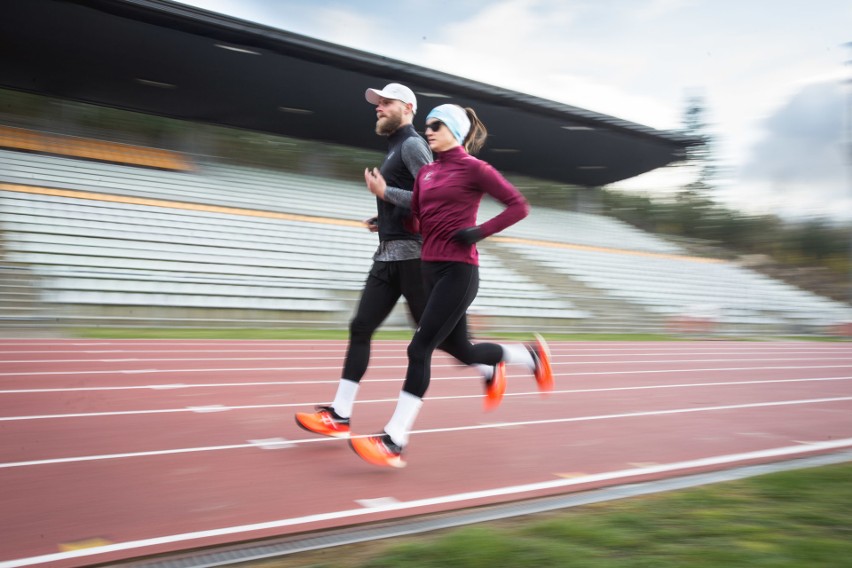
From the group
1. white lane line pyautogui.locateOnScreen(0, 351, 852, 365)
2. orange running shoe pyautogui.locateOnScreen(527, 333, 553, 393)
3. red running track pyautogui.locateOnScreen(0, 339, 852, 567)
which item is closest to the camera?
red running track pyautogui.locateOnScreen(0, 339, 852, 567)

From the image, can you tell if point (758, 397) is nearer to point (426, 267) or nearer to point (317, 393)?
point (317, 393)

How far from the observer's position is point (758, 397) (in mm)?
7184

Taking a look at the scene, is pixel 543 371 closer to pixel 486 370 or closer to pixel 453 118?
pixel 486 370

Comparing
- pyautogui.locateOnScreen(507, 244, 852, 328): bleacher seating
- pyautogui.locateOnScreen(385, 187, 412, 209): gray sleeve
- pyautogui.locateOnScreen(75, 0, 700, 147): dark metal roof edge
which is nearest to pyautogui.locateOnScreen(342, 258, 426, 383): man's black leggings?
pyautogui.locateOnScreen(385, 187, 412, 209): gray sleeve

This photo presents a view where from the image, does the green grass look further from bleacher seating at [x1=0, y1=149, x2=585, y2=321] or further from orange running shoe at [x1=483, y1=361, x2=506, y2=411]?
bleacher seating at [x1=0, y1=149, x2=585, y2=321]

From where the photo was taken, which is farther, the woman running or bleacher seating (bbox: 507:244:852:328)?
bleacher seating (bbox: 507:244:852:328)

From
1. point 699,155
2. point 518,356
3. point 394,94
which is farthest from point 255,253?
point 699,155

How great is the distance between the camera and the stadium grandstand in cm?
1460

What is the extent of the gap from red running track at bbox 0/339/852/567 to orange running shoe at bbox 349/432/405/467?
0.10 meters

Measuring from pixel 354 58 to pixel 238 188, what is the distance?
17.8 ft

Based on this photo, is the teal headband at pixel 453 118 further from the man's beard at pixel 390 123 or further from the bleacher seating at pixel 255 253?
the bleacher seating at pixel 255 253

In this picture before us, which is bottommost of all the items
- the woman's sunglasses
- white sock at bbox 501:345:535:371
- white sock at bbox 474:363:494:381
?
white sock at bbox 474:363:494:381

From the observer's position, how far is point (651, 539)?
2.64 m

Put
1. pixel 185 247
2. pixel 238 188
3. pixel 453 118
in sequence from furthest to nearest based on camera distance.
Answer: pixel 238 188 → pixel 185 247 → pixel 453 118
